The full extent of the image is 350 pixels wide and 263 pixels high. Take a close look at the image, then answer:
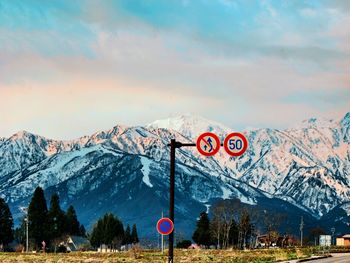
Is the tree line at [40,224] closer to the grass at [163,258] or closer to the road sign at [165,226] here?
the grass at [163,258]

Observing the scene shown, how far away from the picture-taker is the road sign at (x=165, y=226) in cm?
3597

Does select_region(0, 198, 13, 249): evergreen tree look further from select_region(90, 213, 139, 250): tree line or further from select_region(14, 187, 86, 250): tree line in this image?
select_region(90, 213, 139, 250): tree line

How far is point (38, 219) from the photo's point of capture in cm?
14625

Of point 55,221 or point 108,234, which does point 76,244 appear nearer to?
point 108,234

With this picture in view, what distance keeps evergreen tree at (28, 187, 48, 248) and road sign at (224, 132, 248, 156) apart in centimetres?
11504

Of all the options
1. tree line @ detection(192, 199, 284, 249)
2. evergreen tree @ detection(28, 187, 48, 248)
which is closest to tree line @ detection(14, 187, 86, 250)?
evergreen tree @ detection(28, 187, 48, 248)

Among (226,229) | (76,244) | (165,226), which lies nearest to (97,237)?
(76,244)

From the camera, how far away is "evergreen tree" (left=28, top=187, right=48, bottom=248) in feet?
475

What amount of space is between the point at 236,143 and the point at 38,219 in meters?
117

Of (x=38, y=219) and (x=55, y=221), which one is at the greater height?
(x=38, y=219)

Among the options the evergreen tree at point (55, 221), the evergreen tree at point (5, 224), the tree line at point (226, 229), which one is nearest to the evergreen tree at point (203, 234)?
the tree line at point (226, 229)

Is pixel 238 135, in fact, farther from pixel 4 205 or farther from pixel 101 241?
pixel 101 241

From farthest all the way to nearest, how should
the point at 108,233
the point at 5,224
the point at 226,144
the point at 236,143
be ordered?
the point at 108,233 → the point at 5,224 → the point at 226,144 → the point at 236,143

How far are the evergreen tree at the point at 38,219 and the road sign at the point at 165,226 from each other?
11214 centimetres
